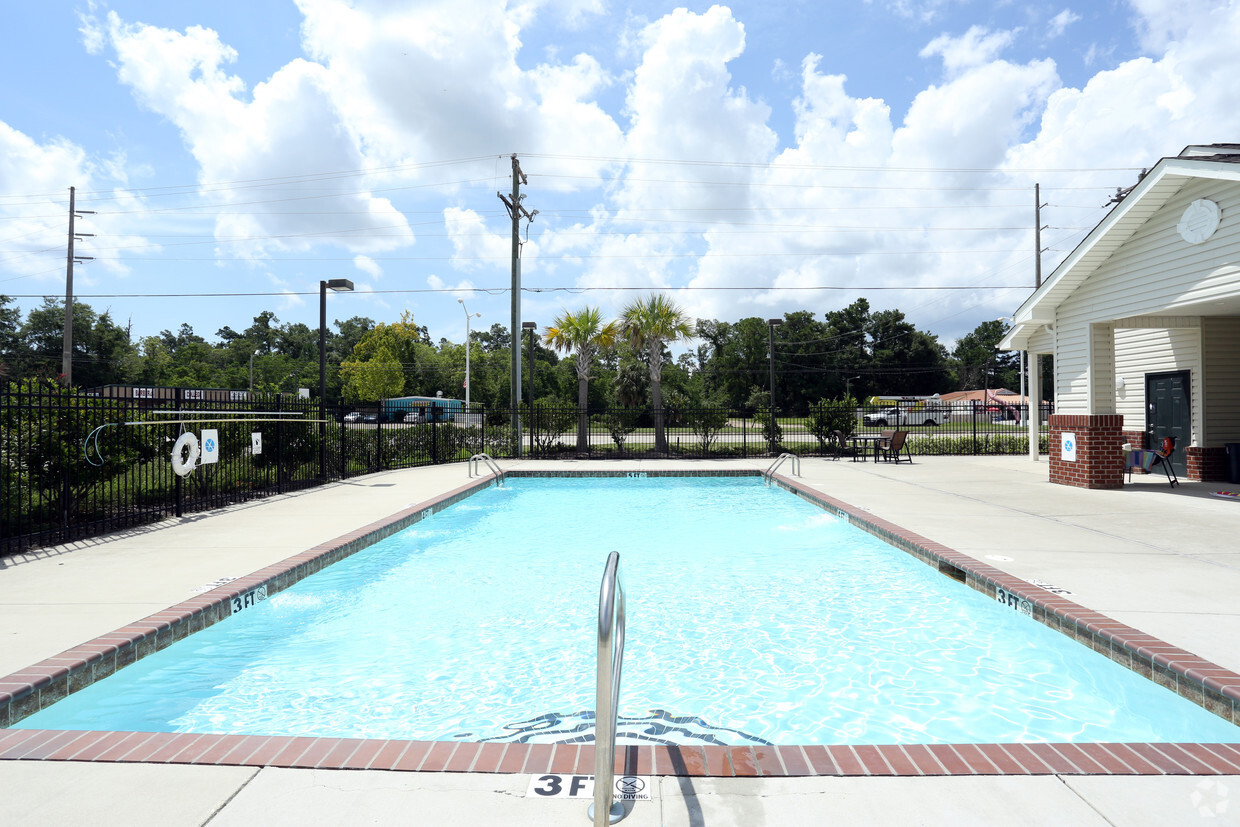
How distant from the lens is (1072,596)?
4898 millimetres

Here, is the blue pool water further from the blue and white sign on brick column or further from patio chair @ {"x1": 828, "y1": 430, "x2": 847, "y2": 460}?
patio chair @ {"x1": 828, "y1": 430, "x2": 847, "y2": 460}

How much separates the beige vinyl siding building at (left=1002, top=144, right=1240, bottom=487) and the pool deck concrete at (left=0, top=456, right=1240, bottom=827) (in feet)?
5.95

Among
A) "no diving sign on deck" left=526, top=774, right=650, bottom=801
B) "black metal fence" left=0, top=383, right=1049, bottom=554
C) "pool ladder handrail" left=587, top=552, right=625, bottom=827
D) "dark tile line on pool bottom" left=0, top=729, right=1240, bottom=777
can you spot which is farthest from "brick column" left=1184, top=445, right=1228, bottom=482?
"pool ladder handrail" left=587, top=552, right=625, bottom=827

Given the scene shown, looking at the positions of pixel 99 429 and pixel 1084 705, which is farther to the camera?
pixel 99 429

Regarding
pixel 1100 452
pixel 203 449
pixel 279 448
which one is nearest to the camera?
pixel 203 449

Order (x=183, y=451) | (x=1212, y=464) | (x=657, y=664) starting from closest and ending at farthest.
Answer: (x=657, y=664)
(x=183, y=451)
(x=1212, y=464)

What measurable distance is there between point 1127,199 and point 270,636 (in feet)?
42.9

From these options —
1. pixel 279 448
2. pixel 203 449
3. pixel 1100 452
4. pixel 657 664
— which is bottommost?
pixel 657 664

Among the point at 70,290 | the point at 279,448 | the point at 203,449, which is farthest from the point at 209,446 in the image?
the point at 70,290

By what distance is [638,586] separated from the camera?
21.6 feet

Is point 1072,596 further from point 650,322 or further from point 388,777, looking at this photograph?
point 650,322

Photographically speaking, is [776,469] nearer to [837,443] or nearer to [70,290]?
[837,443]

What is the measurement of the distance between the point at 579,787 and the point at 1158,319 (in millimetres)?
14109

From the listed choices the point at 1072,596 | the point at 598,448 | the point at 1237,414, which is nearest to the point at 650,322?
the point at 598,448
